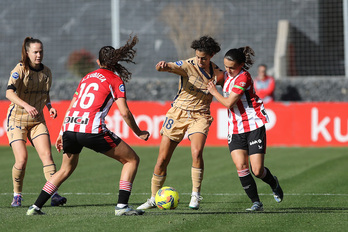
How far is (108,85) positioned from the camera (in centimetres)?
762

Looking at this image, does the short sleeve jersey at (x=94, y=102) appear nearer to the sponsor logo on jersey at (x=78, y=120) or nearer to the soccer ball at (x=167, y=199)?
the sponsor logo on jersey at (x=78, y=120)

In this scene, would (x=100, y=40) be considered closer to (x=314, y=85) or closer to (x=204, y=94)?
(x=314, y=85)

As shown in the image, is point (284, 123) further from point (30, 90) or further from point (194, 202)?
point (30, 90)

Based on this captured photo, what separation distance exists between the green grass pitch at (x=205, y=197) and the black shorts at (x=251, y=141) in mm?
763

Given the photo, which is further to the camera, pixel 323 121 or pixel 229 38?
pixel 229 38

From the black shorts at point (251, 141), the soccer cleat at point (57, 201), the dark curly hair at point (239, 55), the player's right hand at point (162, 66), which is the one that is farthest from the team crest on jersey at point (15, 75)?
the black shorts at point (251, 141)

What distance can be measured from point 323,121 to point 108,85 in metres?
11.4

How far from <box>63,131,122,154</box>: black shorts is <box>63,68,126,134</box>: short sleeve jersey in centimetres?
5

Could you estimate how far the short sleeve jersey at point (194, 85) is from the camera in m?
8.98

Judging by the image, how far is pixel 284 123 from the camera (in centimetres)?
1831

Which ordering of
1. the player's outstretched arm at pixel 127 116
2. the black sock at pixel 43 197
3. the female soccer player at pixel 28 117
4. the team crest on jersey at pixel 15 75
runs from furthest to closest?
1. the female soccer player at pixel 28 117
2. the team crest on jersey at pixel 15 75
3. the black sock at pixel 43 197
4. the player's outstretched arm at pixel 127 116

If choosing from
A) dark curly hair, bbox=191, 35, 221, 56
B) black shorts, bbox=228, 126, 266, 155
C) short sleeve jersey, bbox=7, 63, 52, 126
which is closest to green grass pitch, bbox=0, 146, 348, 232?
black shorts, bbox=228, 126, 266, 155

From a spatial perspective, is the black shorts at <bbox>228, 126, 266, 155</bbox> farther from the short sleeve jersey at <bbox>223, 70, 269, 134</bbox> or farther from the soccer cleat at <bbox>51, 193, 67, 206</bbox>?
the soccer cleat at <bbox>51, 193, 67, 206</bbox>

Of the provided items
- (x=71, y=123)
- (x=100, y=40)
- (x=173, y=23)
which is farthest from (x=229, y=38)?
(x=71, y=123)
